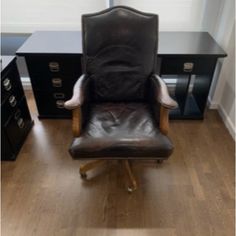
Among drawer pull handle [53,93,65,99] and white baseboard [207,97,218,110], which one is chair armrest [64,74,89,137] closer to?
drawer pull handle [53,93,65,99]

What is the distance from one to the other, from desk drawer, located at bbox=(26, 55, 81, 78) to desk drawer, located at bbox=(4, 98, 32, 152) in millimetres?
304

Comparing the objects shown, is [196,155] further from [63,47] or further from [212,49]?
[63,47]

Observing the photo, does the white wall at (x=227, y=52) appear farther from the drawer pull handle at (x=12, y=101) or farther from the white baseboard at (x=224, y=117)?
the drawer pull handle at (x=12, y=101)

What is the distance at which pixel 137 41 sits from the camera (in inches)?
Answer: 58.9

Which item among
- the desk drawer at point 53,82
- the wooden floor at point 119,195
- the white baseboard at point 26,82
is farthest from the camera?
the white baseboard at point 26,82

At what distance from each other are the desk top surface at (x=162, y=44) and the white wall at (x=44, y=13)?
176mm

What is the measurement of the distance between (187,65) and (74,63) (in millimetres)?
939

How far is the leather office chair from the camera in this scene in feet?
4.22

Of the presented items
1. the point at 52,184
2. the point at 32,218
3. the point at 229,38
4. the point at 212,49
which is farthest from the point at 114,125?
the point at 229,38

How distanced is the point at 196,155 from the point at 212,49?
87 cm

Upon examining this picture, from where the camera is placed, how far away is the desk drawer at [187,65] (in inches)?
71.2

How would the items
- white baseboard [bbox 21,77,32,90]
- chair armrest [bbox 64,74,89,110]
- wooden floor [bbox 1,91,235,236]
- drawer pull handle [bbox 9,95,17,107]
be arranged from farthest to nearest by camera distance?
white baseboard [bbox 21,77,32,90] < drawer pull handle [bbox 9,95,17,107] < wooden floor [bbox 1,91,235,236] < chair armrest [bbox 64,74,89,110]

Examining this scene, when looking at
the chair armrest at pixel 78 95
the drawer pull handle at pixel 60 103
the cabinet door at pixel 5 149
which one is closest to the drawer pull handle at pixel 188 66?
the chair armrest at pixel 78 95

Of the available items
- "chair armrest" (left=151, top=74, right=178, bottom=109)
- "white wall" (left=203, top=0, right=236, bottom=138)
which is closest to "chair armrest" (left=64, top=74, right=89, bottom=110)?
"chair armrest" (left=151, top=74, right=178, bottom=109)
